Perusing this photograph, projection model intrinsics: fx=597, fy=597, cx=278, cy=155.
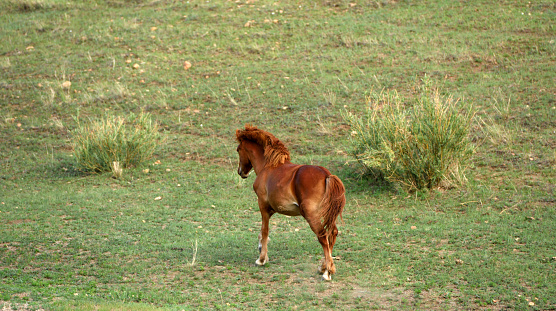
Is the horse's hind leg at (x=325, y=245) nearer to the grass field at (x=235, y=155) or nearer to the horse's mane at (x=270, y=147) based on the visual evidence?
the grass field at (x=235, y=155)

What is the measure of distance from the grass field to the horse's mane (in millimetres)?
1337

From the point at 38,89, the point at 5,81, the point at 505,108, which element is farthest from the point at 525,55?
the point at 5,81

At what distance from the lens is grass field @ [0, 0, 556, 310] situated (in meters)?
6.92

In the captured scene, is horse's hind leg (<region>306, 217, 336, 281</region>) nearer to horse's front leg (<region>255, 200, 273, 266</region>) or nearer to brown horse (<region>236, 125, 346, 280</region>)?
brown horse (<region>236, 125, 346, 280</region>)

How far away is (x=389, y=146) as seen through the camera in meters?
10.5

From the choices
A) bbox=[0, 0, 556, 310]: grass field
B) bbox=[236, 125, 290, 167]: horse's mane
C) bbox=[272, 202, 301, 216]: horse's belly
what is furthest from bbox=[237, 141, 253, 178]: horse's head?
bbox=[0, 0, 556, 310]: grass field

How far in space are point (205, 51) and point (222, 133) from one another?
4.74 meters

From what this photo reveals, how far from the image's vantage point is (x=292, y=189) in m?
6.99

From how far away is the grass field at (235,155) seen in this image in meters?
6.92

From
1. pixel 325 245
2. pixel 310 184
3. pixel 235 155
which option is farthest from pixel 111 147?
pixel 325 245

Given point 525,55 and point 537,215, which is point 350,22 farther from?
point 537,215

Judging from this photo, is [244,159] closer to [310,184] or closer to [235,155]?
[310,184]

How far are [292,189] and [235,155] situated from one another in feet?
19.8

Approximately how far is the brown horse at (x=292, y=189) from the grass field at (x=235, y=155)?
0.59 meters
